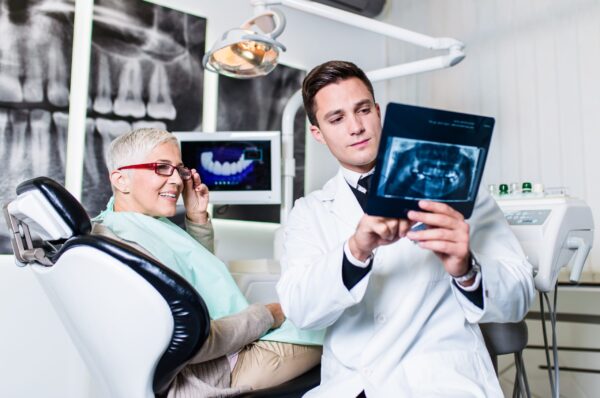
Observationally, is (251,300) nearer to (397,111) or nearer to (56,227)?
(56,227)

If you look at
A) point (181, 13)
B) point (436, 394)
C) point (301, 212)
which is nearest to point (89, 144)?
point (181, 13)

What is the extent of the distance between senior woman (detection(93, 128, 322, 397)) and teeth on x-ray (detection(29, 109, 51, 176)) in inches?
36.8

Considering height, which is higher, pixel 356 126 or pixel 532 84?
pixel 532 84

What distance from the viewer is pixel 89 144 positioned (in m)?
2.38

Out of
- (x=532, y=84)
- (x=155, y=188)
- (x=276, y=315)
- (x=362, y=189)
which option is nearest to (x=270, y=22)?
(x=155, y=188)

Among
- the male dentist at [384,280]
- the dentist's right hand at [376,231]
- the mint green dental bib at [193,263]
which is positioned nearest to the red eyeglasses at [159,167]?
the mint green dental bib at [193,263]

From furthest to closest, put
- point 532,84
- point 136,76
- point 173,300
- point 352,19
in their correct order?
point 532,84 < point 136,76 < point 352,19 < point 173,300

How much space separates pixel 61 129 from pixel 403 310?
1.84 m

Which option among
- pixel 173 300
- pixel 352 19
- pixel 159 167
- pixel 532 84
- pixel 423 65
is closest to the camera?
pixel 173 300

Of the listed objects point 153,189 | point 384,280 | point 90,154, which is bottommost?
point 384,280

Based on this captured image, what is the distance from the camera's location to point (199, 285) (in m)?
1.35

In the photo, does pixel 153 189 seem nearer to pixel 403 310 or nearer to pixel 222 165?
pixel 403 310

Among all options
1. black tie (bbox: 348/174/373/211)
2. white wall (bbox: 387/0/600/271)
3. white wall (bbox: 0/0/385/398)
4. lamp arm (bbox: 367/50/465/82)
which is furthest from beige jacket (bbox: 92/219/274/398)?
white wall (bbox: 387/0/600/271)

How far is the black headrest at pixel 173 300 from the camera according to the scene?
0.92 m
